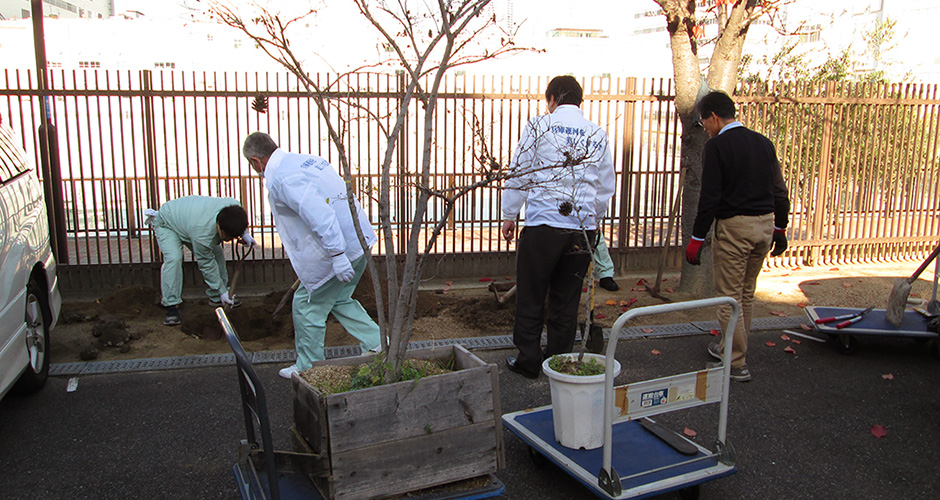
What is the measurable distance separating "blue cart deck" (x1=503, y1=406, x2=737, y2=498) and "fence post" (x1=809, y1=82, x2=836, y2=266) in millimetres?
6241

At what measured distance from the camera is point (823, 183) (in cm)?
895

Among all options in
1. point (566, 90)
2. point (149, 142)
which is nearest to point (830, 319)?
point (566, 90)

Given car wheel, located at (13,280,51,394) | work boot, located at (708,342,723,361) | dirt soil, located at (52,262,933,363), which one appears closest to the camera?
car wheel, located at (13,280,51,394)

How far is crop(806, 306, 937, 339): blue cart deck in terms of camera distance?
5.52 meters

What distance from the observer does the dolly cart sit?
3084mm

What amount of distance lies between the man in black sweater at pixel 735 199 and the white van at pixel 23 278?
4136 mm

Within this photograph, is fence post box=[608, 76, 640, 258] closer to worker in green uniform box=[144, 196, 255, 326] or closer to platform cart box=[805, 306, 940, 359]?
platform cart box=[805, 306, 940, 359]

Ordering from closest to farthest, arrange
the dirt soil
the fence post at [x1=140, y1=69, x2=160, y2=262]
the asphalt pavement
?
1. the asphalt pavement
2. the dirt soil
3. the fence post at [x1=140, y1=69, x2=160, y2=262]

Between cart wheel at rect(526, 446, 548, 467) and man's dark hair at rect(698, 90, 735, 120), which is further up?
man's dark hair at rect(698, 90, 735, 120)

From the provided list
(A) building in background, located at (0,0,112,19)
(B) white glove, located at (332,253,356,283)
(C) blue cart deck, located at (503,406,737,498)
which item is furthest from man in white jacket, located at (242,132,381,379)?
(A) building in background, located at (0,0,112,19)

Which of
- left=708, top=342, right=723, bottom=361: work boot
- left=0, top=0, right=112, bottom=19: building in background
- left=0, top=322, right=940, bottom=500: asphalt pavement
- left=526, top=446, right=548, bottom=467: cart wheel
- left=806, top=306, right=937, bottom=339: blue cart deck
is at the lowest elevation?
left=0, top=322, right=940, bottom=500: asphalt pavement

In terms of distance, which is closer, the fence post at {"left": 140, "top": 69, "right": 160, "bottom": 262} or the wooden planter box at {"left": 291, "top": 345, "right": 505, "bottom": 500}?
the wooden planter box at {"left": 291, "top": 345, "right": 505, "bottom": 500}

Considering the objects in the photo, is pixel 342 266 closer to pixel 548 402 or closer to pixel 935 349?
pixel 548 402

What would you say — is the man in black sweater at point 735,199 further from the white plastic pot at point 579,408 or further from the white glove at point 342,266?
the white glove at point 342,266
